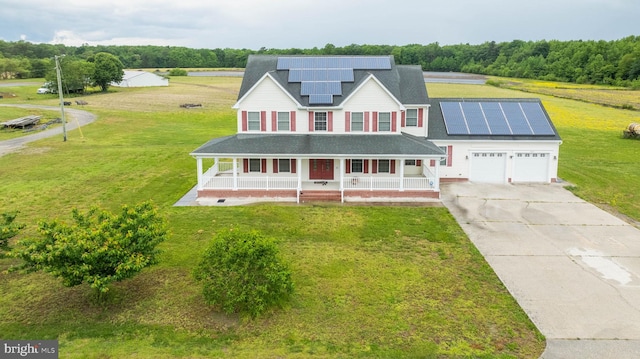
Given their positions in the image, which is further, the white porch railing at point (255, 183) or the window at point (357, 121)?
the window at point (357, 121)

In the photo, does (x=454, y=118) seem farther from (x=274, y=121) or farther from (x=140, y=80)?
(x=140, y=80)

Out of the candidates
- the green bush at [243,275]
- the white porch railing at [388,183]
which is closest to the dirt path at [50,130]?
the white porch railing at [388,183]

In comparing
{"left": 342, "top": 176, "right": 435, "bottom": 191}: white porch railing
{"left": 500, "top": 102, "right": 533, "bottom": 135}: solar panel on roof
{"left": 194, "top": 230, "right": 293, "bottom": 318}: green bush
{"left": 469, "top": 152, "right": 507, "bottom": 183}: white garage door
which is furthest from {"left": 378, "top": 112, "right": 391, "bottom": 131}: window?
{"left": 194, "top": 230, "right": 293, "bottom": 318}: green bush

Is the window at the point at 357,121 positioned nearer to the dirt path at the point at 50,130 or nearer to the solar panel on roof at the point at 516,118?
the solar panel on roof at the point at 516,118

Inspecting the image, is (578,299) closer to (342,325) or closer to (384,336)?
(384,336)

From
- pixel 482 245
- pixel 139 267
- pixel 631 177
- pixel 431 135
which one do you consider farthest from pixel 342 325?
pixel 631 177
